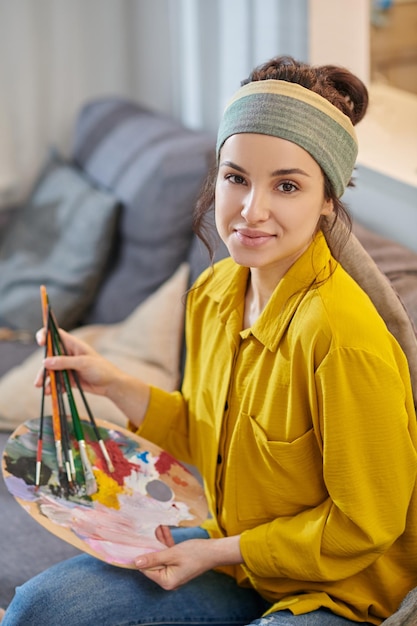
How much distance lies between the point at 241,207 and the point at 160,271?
1.16 metres

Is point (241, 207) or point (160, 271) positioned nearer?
point (241, 207)

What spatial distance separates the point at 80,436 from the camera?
1452 millimetres

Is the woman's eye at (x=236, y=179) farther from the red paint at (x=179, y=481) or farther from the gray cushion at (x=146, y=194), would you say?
the gray cushion at (x=146, y=194)

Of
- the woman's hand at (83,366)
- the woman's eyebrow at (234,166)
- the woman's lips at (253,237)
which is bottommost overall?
the woman's hand at (83,366)

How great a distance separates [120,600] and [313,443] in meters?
0.39

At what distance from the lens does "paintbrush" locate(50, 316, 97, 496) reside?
141cm

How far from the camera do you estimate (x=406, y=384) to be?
3.95 ft

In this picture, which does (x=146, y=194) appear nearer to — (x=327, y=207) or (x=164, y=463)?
(x=164, y=463)

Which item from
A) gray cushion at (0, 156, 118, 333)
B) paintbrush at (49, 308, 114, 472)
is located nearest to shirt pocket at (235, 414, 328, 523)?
paintbrush at (49, 308, 114, 472)

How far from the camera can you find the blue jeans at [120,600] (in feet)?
4.40

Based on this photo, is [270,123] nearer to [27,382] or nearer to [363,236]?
[363,236]

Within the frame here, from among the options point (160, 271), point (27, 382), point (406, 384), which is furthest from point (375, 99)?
point (406, 384)

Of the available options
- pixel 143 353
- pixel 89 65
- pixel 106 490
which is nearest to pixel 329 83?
pixel 106 490

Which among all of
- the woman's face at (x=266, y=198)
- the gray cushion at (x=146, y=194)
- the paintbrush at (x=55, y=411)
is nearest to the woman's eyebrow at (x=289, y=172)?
the woman's face at (x=266, y=198)
